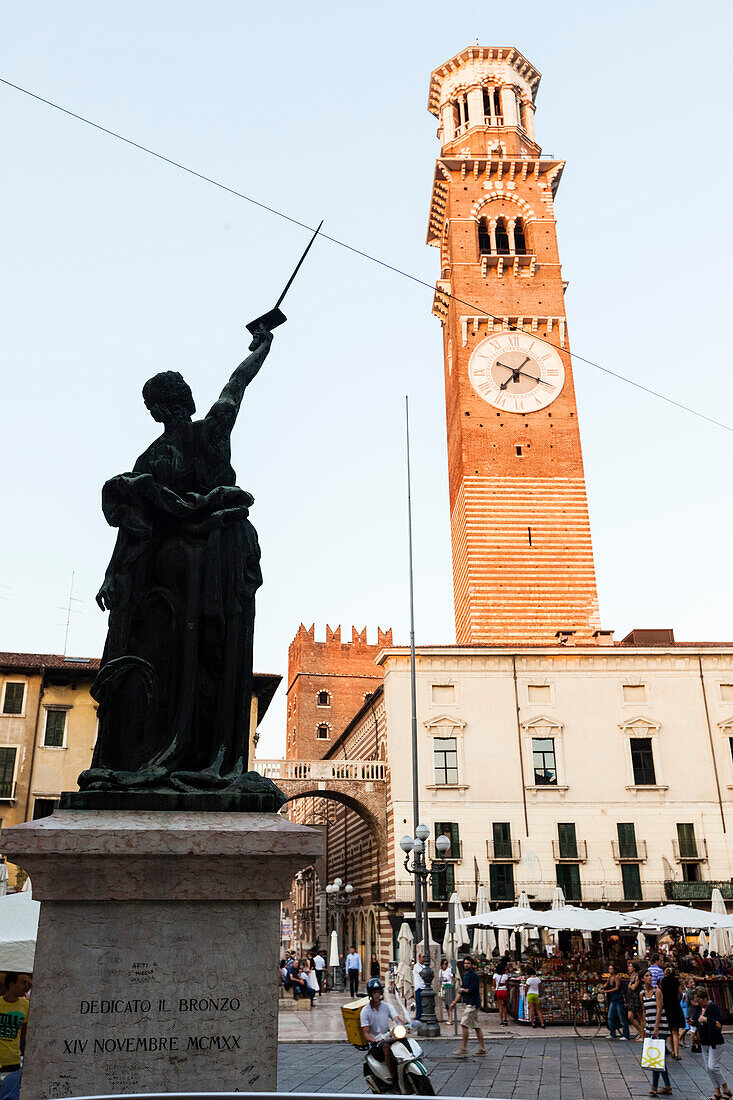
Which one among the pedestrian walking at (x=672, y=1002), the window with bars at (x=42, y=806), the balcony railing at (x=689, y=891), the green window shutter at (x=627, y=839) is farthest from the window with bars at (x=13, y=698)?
the pedestrian walking at (x=672, y=1002)

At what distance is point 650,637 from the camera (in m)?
36.5

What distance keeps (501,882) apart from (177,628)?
96.9ft

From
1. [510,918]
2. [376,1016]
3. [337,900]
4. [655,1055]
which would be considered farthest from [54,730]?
[655,1055]

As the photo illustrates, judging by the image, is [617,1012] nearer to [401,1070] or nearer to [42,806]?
[401,1070]

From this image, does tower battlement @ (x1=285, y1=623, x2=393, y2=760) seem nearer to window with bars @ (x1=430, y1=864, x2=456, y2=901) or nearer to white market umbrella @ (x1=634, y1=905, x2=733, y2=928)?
window with bars @ (x1=430, y1=864, x2=456, y2=901)

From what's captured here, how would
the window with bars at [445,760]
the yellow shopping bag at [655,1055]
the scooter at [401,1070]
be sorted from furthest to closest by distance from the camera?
the window with bars at [445,760], the yellow shopping bag at [655,1055], the scooter at [401,1070]

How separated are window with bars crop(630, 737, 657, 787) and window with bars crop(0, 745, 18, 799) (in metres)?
21.9

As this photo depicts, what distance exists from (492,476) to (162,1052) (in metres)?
40.1

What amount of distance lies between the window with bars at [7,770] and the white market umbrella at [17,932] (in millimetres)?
23798

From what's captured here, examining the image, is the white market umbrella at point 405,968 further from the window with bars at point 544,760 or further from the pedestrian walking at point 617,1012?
the window with bars at point 544,760

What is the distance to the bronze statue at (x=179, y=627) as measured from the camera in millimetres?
4438

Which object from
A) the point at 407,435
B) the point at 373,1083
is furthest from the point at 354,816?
the point at 373,1083

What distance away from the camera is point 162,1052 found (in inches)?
145

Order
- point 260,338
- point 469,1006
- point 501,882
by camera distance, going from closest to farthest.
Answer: point 260,338, point 469,1006, point 501,882
